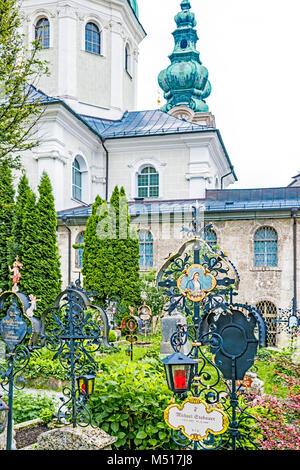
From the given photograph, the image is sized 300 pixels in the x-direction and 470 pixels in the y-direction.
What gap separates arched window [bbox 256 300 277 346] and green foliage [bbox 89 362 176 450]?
12654mm

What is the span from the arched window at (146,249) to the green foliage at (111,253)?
0.97m

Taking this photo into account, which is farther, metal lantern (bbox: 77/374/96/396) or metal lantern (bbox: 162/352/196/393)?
metal lantern (bbox: 77/374/96/396)

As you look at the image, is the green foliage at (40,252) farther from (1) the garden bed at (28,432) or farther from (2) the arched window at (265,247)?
(1) the garden bed at (28,432)

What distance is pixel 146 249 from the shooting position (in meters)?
20.0

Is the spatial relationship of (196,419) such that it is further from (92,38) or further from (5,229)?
(92,38)

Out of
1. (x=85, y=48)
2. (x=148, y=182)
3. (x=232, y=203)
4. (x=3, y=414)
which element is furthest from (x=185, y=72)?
(x=3, y=414)

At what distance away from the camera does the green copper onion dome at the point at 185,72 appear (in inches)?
1357

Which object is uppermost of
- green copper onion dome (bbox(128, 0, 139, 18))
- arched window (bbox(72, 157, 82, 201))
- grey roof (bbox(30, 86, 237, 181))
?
green copper onion dome (bbox(128, 0, 139, 18))

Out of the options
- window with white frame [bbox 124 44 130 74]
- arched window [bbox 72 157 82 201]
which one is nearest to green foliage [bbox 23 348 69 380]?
arched window [bbox 72 157 82 201]

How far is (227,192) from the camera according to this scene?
2119 cm

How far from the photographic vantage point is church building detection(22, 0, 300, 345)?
18531 mm

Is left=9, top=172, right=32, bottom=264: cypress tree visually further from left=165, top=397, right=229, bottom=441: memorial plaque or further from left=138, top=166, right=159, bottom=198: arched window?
left=165, top=397, right=229, bottom=441: memorial plaque

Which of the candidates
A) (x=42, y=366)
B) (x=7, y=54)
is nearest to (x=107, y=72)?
(x=7, y=54)
